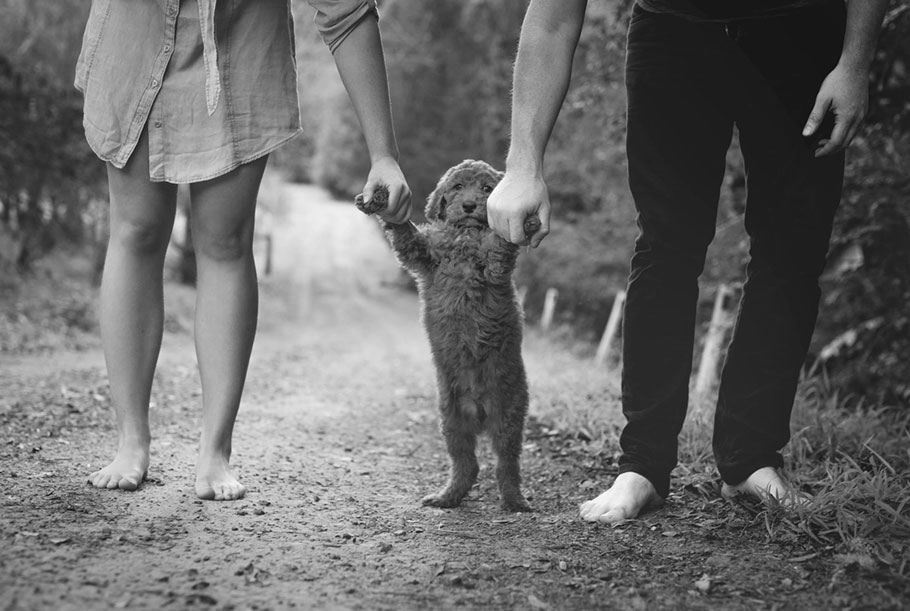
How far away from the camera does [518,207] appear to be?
233 cm

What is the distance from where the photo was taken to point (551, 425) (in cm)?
479

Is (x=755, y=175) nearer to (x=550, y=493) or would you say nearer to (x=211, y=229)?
(x=550, y=493)

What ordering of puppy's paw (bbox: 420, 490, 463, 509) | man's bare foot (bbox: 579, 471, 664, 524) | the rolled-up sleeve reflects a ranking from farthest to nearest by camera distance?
puppy's paw (bbox: 420, 490, 463, 509)
the rolled-up sleeve
man's bare foot (bbox: 579, 471, 664, 524)

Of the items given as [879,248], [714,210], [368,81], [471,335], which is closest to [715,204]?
[714,210]

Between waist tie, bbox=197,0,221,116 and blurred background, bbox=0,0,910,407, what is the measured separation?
7.57 feet

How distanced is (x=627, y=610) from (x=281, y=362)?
776cm

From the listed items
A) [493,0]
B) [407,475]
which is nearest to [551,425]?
[407,475]

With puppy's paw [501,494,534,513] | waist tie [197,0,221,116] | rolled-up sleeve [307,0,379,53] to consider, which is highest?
rolled-up sleeve [307,0,379,53]

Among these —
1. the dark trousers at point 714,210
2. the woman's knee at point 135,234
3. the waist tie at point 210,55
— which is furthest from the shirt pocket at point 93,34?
the dark trousers at point 714,210

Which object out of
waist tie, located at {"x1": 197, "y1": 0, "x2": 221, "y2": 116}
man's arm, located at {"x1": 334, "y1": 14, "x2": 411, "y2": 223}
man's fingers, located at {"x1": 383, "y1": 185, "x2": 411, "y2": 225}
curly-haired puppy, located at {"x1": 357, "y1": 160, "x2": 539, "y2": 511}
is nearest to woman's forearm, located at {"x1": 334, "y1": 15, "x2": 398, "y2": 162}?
man's arm, located at {"x1": 334, "y1": 14, "x2": 411, "y2": 223}

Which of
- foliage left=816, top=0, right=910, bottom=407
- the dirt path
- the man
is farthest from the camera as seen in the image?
foliage left=816, top=0, right=910, bottom=407

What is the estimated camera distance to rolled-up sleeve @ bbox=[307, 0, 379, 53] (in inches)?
110

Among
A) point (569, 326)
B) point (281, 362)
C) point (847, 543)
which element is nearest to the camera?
point (847, 543)

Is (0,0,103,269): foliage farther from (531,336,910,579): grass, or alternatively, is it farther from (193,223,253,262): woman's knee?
(193,223,253,262): woman's knee
